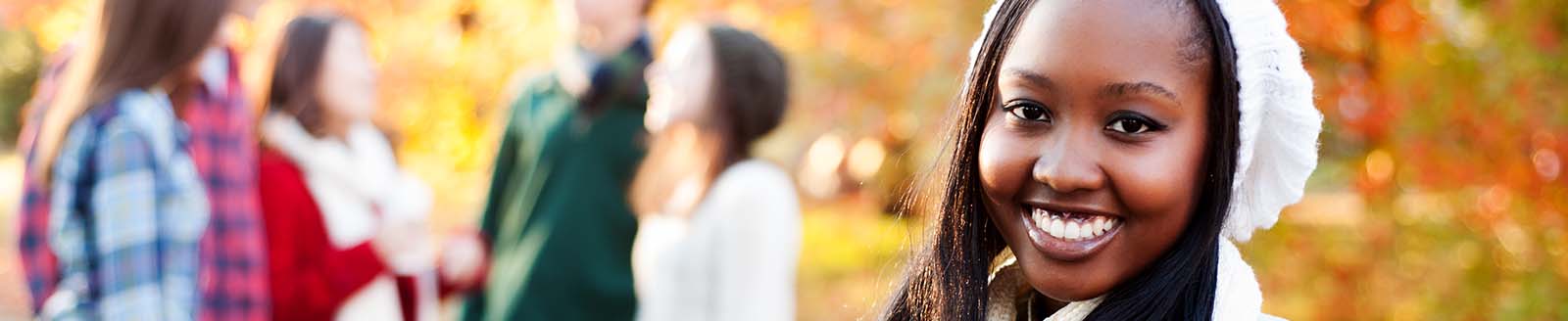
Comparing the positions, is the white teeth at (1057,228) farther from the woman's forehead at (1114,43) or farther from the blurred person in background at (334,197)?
the blurred person in background at (334,197)

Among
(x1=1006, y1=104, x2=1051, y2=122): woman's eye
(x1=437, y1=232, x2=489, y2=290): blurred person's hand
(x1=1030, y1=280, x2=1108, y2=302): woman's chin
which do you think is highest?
(x1=437, y1=232, x2=489, y2=290): blurred person's hand

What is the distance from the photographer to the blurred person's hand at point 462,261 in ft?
14.0

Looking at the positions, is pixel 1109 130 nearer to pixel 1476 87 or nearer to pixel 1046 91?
pixel 1046 91

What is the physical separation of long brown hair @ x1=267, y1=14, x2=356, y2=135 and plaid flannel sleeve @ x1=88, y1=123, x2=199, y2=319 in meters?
1.27

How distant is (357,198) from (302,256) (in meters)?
0.25

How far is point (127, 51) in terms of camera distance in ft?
9.32

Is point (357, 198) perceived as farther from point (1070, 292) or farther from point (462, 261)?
point (1070, 292)

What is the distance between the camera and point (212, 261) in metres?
3.12

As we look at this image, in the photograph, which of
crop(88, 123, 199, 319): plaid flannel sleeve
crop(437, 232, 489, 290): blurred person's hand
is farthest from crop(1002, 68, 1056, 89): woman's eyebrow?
crop(437, 232, 489, 290): blurred person's hand

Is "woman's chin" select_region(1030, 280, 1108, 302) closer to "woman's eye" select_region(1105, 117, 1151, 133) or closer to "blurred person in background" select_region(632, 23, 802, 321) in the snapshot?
"woman's eye" select_region(1105, 117, 1151, 133)

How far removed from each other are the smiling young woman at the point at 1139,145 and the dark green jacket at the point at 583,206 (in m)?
2.49

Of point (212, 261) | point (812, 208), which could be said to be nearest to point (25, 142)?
point (212, 261)

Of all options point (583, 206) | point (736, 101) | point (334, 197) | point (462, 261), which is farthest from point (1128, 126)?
point (462, 261)

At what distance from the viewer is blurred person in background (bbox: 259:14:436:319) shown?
12.3 ft
